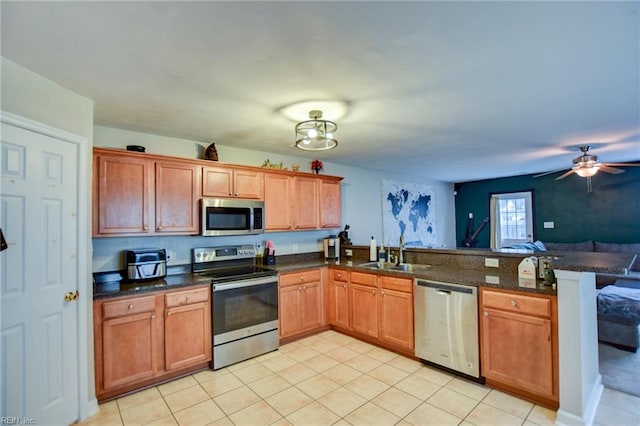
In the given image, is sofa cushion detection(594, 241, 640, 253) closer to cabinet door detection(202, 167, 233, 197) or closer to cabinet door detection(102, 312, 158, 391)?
cabinet door detection(202, 167, 233, 197)

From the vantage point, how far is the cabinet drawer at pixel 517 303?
2367 mm

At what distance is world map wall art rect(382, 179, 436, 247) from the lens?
20.2 feet

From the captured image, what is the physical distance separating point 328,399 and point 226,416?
0.80m

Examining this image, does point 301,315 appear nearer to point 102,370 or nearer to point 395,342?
point 395,342

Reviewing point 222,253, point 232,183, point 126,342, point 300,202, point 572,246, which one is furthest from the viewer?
point 572,246

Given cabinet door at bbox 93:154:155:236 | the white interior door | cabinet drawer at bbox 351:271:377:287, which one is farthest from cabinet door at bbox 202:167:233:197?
cabinet drawer at bbox 351:271:377:287

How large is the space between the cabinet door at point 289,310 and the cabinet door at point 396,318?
1015 millimetres

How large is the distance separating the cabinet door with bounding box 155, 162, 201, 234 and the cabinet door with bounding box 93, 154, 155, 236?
0.29 ft

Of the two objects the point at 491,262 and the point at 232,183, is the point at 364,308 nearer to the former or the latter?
the point at 491,262

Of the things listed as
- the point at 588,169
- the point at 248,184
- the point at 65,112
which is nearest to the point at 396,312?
the point at 248,184

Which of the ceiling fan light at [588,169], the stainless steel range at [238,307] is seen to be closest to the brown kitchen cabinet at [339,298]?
the stainless steel range at [238,307]

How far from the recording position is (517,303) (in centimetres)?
249

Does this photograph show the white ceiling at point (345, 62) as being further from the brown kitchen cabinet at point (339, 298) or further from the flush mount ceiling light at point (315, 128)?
the brown kitchen cabinet at point (339, 298)

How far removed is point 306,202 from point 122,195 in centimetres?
219
